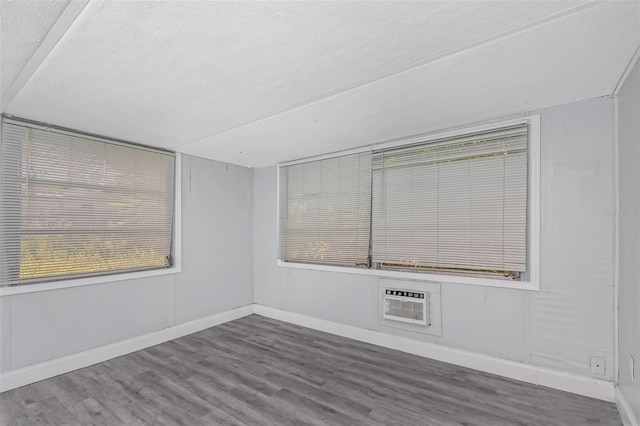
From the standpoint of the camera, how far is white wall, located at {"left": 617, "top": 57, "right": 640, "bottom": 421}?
195 cm

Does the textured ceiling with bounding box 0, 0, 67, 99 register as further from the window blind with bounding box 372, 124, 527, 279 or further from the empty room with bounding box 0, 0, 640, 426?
the window blind with bounding box 372, 124, 527, 279

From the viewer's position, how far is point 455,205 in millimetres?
3184

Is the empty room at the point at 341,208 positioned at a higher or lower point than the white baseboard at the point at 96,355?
higher

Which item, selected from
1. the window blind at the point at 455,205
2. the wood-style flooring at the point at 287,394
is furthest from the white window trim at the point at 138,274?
the window blind at the point at 455,205

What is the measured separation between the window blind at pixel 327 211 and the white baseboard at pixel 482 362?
33.8 inches

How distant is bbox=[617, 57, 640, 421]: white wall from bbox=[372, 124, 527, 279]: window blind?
0.64 m

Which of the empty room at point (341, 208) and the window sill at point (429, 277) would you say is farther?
the window sill at point (429, 277)

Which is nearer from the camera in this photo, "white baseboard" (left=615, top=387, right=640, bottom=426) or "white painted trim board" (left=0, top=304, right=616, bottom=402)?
"white baseboard" (left=615, top=387, right=640, bottom=426)

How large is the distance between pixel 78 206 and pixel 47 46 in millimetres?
1919

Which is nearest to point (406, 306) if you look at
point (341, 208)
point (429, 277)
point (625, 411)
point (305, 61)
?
point (429, 277)

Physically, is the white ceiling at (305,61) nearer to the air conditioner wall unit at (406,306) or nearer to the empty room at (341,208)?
the empty room at (341,208)

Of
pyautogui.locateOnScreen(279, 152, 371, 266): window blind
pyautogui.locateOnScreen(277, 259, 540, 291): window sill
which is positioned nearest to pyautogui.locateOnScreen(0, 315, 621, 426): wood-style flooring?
pyautogui.locateOnScreen(277, 259, 540, 291): window sill

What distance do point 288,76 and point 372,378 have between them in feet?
8.87

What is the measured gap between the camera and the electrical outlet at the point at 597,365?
97.0 inches
